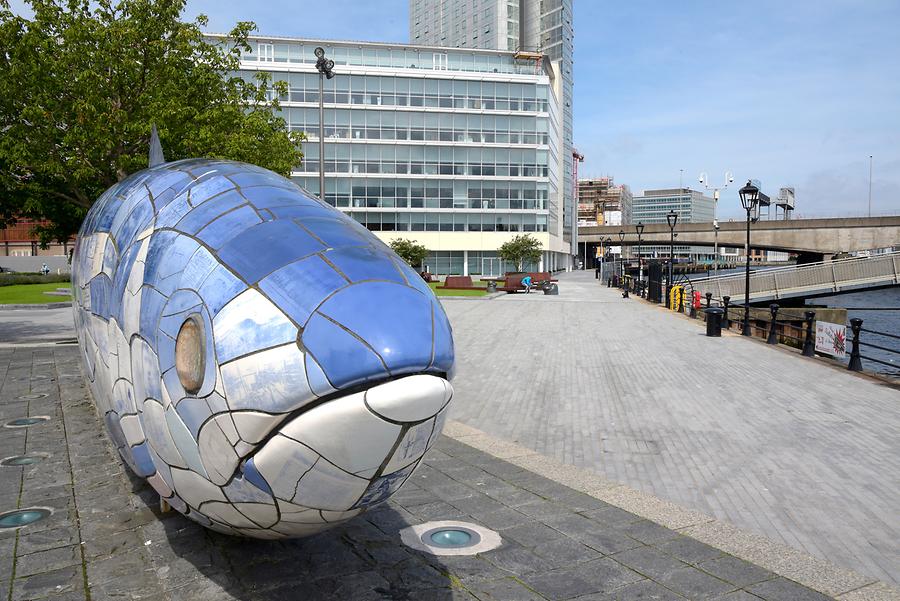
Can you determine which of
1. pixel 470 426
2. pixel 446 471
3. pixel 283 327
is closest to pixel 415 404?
pixel 283 327

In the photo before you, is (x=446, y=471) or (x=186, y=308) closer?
(x=186, y=308)

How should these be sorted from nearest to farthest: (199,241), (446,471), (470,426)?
(199,241), (446,471), (470,426)

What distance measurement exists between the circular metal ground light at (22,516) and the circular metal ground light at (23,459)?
149 centimetres

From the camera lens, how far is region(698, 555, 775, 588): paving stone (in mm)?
4340

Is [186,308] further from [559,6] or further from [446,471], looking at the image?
[559,6]

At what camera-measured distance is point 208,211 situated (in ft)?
11.9

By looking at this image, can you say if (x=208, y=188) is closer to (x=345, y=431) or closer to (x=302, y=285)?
(x=302, y=285)

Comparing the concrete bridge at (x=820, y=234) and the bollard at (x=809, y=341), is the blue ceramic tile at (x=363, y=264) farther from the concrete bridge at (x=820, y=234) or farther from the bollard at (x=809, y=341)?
the concrete bridge at (x=820, y=234)

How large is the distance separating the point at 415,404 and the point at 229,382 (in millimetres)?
790

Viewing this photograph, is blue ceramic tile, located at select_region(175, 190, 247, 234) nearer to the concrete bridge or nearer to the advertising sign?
the advertising sign

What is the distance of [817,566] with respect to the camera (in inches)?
179

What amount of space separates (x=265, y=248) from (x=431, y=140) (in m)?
61.6

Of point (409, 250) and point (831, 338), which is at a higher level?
point (409, 250)

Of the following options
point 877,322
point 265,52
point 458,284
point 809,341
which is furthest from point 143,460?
point 265,52
